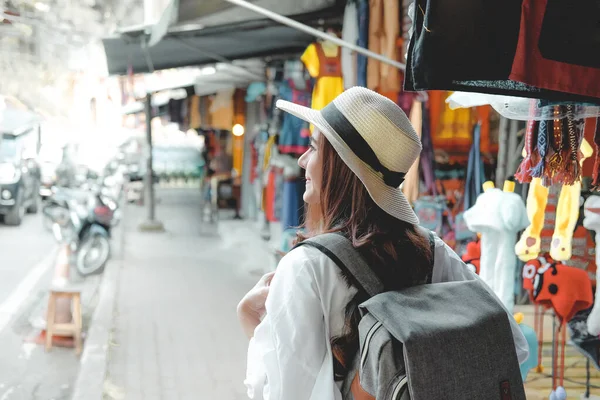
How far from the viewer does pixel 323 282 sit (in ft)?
5.29

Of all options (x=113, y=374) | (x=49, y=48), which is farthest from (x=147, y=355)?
(x=49, y=48)

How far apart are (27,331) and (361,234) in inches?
245

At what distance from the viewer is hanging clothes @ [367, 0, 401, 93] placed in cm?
520

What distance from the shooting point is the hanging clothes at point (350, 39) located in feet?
18.6

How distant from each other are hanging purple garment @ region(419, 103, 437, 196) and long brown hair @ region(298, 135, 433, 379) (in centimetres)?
389

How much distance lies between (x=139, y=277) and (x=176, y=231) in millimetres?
4903

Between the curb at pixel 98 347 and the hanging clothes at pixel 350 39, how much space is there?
11.1 ft

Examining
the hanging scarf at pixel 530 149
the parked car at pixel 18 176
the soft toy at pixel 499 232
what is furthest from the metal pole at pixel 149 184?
the hanging scarf at pixel 530 149

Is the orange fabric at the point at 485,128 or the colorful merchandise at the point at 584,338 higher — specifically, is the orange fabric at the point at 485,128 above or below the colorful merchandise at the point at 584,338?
above

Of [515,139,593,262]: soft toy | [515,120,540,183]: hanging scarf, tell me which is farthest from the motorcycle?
[515,120,540,183]: hanging scarf

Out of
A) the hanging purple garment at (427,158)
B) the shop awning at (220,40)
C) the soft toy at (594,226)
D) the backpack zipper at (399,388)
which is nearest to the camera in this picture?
the backpack zipper at (399,388)

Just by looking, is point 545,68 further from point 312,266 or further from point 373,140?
point 312,266

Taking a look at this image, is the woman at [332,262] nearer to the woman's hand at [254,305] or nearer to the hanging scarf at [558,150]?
the woman's hand at [254,305]

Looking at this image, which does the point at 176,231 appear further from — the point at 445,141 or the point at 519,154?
the point at 519,154
